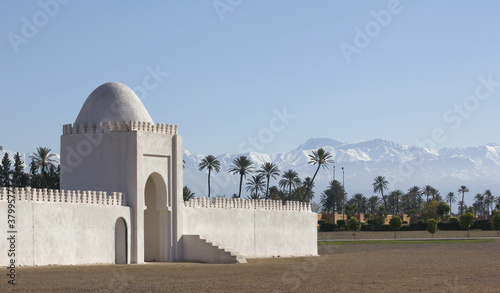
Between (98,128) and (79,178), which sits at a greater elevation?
(98,128)

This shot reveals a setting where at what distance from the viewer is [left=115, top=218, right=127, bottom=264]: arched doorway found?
31725mm

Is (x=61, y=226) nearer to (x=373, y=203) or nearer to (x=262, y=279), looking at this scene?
(x=262, y=279)

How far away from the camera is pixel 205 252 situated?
1362 inches

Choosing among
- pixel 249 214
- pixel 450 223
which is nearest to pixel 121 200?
pixel 249 214

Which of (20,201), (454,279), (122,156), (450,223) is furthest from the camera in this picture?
(450,223)

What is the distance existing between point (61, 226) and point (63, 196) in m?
1.15

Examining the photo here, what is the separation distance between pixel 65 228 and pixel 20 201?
8.33ft

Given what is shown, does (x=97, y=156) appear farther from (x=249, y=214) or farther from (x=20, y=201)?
(x=249, y=214)

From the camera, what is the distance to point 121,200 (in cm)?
3231

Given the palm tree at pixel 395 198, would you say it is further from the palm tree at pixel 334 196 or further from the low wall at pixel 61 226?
the low wall at pixel 61 226

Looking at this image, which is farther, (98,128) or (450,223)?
(450,223)

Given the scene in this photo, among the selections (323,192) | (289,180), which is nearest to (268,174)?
(289,180)

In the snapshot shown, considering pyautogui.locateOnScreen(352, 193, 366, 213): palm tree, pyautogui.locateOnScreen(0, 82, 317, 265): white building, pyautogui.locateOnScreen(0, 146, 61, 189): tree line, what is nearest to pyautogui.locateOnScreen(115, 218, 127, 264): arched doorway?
pyautogui.locateOnScreen(0, 82, 317, 265): white building

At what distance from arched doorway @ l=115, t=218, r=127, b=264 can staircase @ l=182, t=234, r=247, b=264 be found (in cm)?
370
